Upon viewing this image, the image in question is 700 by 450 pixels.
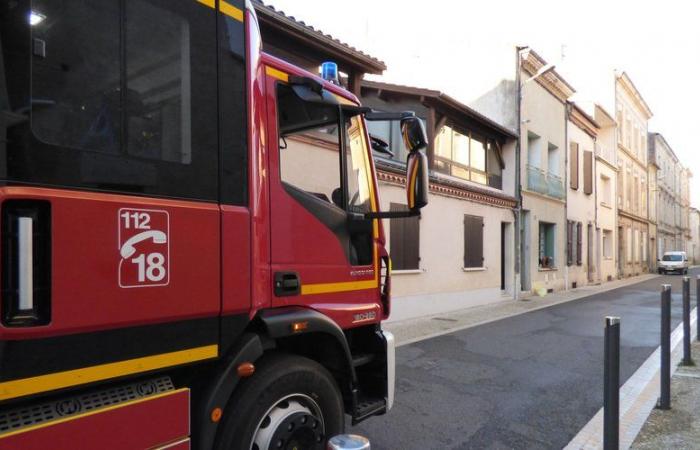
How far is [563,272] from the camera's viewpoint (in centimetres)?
1994

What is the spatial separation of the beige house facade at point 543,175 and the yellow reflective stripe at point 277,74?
1523 cm

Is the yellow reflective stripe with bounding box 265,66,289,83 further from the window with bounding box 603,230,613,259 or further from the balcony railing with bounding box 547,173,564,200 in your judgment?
the window with bounding box 603,230,613,259

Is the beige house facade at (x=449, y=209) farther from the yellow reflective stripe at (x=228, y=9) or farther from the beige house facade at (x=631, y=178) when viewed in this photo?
the beige house facade at (x=631, y=178)

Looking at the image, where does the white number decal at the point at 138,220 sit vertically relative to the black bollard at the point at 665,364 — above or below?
above

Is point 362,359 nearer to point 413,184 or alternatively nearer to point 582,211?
point 413,184

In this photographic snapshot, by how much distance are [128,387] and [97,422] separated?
7.7 inches

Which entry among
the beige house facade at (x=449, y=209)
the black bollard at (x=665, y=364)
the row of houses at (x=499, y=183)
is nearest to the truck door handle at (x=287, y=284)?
the black bollard at (x=665, y=364)

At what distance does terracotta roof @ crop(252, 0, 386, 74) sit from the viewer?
7742 millimetres

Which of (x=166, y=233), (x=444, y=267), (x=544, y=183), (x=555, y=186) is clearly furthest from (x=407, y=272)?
(x=555, y=186)

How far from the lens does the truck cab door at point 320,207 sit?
2.63 meters

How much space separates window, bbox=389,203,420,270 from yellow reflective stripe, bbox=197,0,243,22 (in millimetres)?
8265

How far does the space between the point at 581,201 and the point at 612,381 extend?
849 inches

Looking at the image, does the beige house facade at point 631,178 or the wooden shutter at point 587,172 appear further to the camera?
the beige house facade at point 631,178

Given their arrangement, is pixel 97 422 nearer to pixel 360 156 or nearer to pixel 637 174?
pixel 360 156
